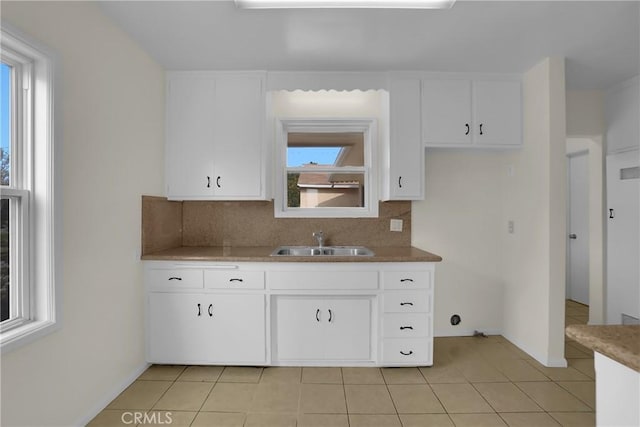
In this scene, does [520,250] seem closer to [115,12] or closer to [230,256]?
[230,256]

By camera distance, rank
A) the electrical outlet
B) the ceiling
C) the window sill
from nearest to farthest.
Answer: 1. the window sill
2. the ceiling
3. the electrical outlet

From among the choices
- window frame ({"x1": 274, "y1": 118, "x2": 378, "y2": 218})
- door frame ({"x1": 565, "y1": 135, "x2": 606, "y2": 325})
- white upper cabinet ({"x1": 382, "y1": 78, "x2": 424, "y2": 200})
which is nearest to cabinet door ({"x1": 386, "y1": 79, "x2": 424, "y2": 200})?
white upper cabinet ({"x1": 382, "y1": 78, "x2": 424, "y2": 200})

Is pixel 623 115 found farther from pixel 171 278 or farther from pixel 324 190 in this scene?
pixel 171 278

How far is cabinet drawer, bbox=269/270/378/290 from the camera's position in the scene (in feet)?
8.70

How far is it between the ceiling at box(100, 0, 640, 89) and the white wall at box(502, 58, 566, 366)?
296mm

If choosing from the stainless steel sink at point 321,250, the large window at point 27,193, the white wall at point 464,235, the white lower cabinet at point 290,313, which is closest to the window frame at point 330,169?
the stainless steel sink at point 321,250

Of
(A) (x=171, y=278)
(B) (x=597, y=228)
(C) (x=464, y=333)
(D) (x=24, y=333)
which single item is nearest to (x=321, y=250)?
(A) (x=171, y=278)

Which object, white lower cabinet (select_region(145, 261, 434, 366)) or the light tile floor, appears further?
white lower cabinet (select_region(145, 261, 434, 366))

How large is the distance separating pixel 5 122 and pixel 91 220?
0.66m

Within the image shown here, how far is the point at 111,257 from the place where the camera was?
7.41 feet

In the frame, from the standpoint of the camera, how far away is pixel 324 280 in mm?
2654

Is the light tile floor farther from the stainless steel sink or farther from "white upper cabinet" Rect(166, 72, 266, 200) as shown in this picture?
"white upper cabinet" Rect(166, 72, 266, 200)

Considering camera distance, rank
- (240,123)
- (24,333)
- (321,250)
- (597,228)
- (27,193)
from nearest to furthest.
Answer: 1. (24,333)
2. (27,193)
3. (240,123)
4. (321,250)
5. (597,228)

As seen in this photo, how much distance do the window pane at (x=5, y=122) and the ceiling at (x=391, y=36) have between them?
80cm
